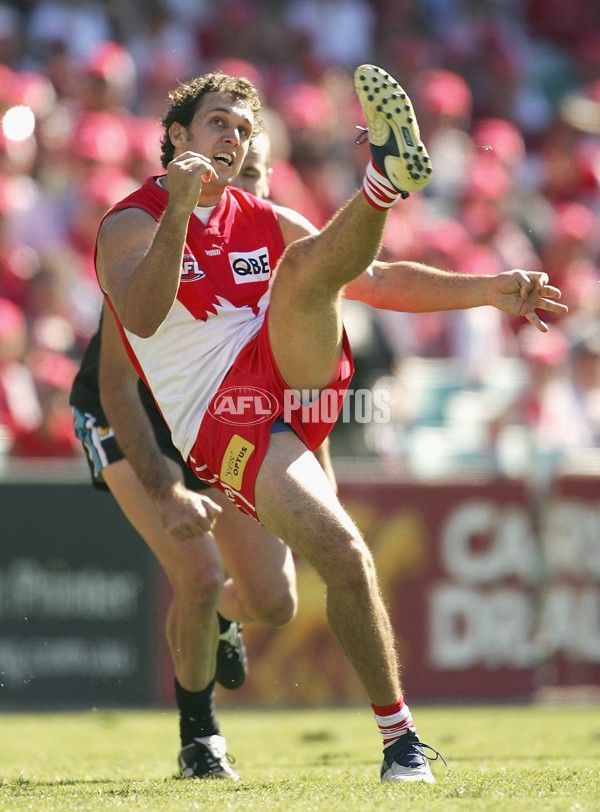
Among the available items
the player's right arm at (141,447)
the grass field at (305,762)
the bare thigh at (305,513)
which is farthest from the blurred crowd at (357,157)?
the bare thigh at (305,513)

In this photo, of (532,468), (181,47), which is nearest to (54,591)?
(532,468)

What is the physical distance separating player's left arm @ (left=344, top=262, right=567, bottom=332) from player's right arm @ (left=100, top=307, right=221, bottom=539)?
3.04 ft

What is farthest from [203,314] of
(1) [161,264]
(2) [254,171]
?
(2) [254,171]

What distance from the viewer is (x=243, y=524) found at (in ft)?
18.5

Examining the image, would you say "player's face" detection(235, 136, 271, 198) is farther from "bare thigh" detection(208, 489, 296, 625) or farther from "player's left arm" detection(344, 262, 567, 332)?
"bare thigh" detection(208, 489, 296, 625)

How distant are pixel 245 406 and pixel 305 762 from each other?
6.55 feet

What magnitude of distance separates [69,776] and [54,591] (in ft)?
10.5

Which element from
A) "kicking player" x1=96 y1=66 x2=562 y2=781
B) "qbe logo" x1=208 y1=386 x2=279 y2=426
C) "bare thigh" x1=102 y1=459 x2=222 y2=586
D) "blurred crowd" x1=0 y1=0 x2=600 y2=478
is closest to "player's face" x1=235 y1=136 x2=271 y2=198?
"kicking player" x1=96 y1=66 x2=562 y2=781

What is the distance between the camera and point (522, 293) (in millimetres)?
4672

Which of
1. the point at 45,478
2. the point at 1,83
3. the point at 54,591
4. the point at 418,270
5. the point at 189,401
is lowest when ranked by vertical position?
the point at 54,591

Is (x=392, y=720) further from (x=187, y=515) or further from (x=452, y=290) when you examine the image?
(x=452, y=290)

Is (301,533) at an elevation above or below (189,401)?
below

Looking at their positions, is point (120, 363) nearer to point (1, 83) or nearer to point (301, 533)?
point (301, 533)

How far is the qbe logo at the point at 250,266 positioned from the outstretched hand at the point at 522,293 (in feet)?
2.95
